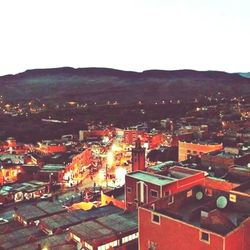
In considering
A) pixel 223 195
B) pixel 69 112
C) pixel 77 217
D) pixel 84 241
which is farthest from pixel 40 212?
pixel 69 112

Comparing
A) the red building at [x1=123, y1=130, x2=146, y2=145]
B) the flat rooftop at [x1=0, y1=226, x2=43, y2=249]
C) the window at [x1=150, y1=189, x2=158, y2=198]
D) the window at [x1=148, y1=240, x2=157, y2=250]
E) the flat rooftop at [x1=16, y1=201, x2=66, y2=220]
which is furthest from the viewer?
the red building at [x1=123, y1=130, x2=146, y2=145]

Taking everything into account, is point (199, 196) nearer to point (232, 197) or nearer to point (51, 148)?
point (232, 197)

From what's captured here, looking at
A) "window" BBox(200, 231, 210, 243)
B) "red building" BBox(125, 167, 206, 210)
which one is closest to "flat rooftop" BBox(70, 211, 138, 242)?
"red building" BBox(125, 167, 206, 210)

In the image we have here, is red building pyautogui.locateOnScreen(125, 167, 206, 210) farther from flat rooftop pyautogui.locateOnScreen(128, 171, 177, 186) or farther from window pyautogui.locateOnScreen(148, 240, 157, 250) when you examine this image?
window pyautogui.locateOnScreen(148, 240, 157, 250)

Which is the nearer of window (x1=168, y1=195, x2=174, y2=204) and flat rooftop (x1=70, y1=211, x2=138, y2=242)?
window (x1=168, y1=195, x2=174, y2=204)

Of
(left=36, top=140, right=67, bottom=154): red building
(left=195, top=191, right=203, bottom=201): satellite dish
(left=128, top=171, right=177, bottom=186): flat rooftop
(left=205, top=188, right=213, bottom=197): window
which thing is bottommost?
(left=36, top=140, right=67, bottom=154): red building

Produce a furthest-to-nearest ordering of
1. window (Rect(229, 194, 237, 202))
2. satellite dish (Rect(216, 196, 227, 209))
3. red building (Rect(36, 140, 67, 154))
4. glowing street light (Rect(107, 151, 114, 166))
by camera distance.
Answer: red building (Rect(36, 140, 67, 154)) < glowing street light (Rect(107, 151, 114, 166)) < window (Rect(229, 194, 237, 202)) < satellite dish (Rect(216, 196, 227, 209))
